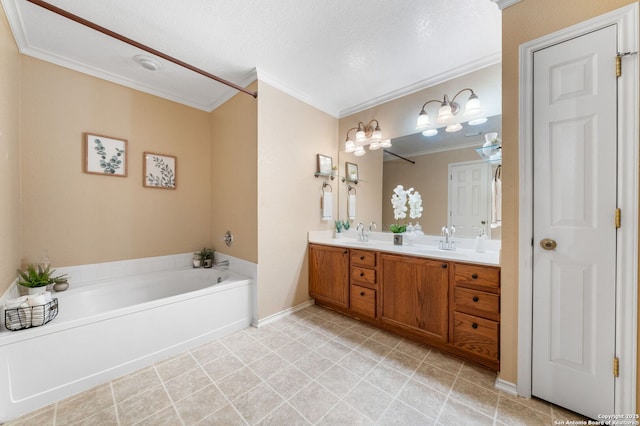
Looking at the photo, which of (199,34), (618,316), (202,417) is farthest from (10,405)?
(618,316)

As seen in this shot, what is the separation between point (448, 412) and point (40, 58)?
4.19 metres

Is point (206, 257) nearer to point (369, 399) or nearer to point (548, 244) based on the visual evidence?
point (369, 399)

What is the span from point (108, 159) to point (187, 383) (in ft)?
7.57

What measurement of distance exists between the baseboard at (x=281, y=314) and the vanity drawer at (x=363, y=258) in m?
0.90

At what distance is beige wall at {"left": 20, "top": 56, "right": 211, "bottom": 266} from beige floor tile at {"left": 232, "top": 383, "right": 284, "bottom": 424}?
207cm

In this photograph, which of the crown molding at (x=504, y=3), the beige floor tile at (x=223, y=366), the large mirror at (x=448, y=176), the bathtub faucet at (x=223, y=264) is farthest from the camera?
the bathtub faucet at (x=223, y=264)

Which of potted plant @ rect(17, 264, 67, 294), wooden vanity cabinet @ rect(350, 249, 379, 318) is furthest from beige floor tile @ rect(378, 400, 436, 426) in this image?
potted plant @ rect(17, 264, 67, 294)

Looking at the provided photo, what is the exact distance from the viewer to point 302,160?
289 centimetres

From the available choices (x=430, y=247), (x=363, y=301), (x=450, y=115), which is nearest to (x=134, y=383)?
(x=363, y=301)

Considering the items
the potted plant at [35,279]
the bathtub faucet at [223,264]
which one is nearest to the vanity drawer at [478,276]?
the bathtub faucet at [223,264]

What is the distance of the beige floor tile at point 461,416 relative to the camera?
1.31m

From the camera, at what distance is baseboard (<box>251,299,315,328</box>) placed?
2.47 meters

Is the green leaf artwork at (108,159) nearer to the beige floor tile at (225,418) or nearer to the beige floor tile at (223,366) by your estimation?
the beige floor tile at (223,366)

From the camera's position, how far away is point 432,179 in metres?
2.54
